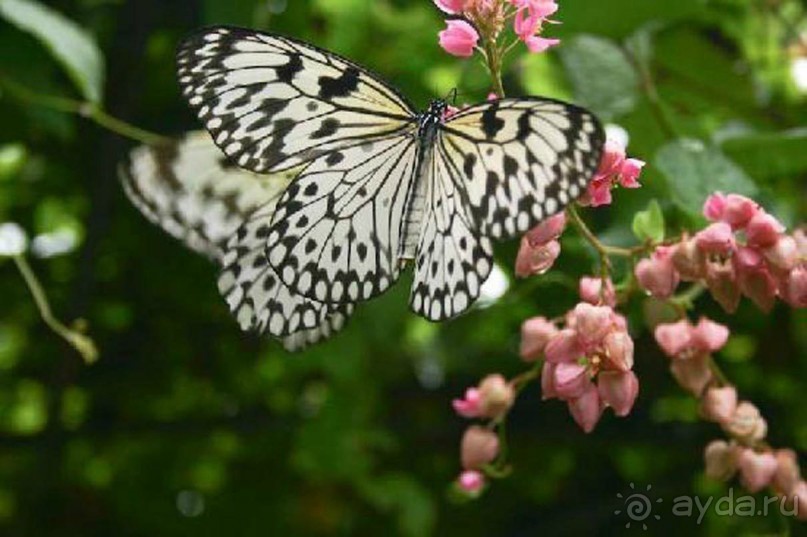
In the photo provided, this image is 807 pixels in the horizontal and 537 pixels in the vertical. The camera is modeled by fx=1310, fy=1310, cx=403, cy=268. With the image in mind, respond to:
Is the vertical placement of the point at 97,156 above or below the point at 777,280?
below

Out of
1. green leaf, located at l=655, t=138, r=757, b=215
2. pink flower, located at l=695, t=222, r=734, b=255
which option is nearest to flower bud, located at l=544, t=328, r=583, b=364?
pink flower, located at l=695, t=222, r=734, b=255

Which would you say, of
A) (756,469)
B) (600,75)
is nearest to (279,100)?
(756,469)

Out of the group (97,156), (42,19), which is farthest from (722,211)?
(97,156)

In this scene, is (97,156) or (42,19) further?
(97,156)

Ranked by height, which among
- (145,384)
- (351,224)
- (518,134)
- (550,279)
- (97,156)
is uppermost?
(518,134)

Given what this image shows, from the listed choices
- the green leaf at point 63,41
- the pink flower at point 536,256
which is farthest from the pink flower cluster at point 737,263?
the green leaf at point 63,41

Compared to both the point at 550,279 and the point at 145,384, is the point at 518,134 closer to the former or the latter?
the point at 550,279
